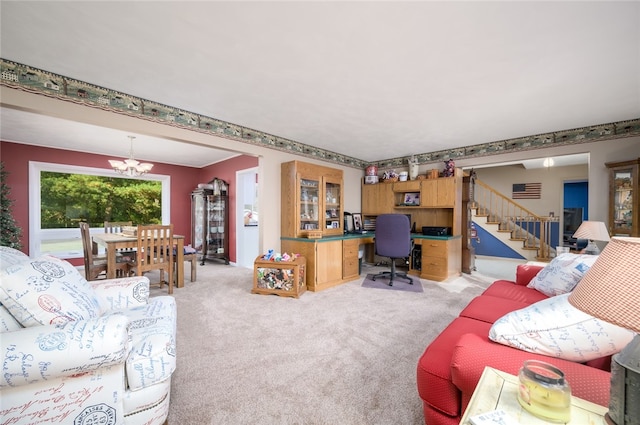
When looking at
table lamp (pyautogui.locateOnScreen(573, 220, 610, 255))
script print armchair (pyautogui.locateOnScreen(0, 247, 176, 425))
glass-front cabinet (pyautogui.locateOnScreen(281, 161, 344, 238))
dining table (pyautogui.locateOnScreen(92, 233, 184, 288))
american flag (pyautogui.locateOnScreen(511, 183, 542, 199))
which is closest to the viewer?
script print armchair (pyautogui.locateOnScreen(0, 247, 176, 425))

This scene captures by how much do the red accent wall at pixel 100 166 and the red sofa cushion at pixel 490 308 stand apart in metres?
4.20

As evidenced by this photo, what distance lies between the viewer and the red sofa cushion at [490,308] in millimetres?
1695

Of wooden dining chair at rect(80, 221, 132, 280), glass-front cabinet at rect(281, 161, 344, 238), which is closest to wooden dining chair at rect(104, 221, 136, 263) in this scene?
wooden dining chair at rect(80, 221, 132, 280)

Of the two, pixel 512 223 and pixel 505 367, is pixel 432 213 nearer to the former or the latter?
pixel 512 223

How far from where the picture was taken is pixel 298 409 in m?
1.47

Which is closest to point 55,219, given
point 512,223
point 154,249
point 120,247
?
point 120,247

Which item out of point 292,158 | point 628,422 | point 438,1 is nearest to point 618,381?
point 628,422

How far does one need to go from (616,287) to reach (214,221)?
5.96 m

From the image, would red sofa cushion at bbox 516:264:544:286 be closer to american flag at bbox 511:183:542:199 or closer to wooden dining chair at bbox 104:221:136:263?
wooden dining chair at bbox 104:221:136:263

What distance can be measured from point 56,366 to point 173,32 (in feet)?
6.38

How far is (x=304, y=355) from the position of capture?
2025mm

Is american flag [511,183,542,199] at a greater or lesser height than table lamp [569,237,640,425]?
greater

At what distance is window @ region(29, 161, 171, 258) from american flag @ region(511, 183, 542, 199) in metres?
10.1

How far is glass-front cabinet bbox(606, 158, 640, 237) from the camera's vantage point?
3.04 m
